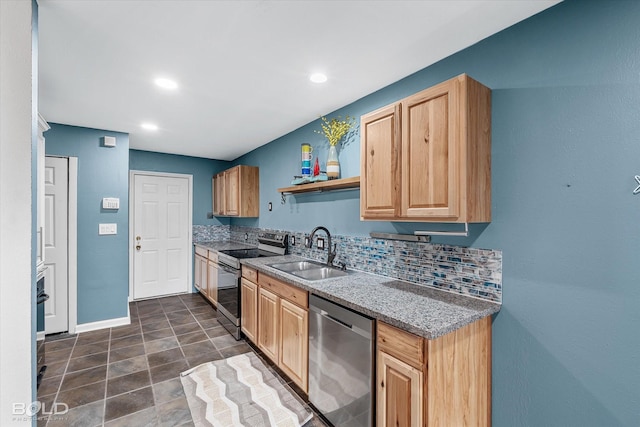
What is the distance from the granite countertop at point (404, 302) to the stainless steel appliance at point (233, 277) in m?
1.22

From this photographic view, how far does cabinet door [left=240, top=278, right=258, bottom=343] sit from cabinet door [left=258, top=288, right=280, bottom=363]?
9 centimetres

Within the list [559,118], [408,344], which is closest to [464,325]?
[408,344]

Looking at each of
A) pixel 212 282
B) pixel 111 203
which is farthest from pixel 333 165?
pixel 111 203

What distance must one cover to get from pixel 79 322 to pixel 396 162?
161 inches

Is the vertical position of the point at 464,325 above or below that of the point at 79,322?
above

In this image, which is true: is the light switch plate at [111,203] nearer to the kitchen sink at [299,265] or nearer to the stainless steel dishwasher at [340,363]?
the kitchen sink at [299,265]

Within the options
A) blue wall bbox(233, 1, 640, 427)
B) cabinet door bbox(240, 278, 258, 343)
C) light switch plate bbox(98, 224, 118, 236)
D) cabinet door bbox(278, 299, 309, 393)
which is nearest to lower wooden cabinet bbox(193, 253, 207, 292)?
light switch plate bbox(98, 224, 118, 236)

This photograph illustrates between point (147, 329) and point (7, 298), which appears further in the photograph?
point (147, 329)

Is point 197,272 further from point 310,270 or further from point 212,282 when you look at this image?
point 310,270

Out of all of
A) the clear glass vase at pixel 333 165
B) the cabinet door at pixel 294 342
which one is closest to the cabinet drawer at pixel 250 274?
the cabinet door at pixel 294 342

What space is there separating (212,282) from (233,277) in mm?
989

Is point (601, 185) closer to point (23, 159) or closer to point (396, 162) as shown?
point (396, 162)

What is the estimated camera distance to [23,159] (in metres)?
1.31

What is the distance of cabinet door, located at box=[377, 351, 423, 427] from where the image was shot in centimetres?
132
